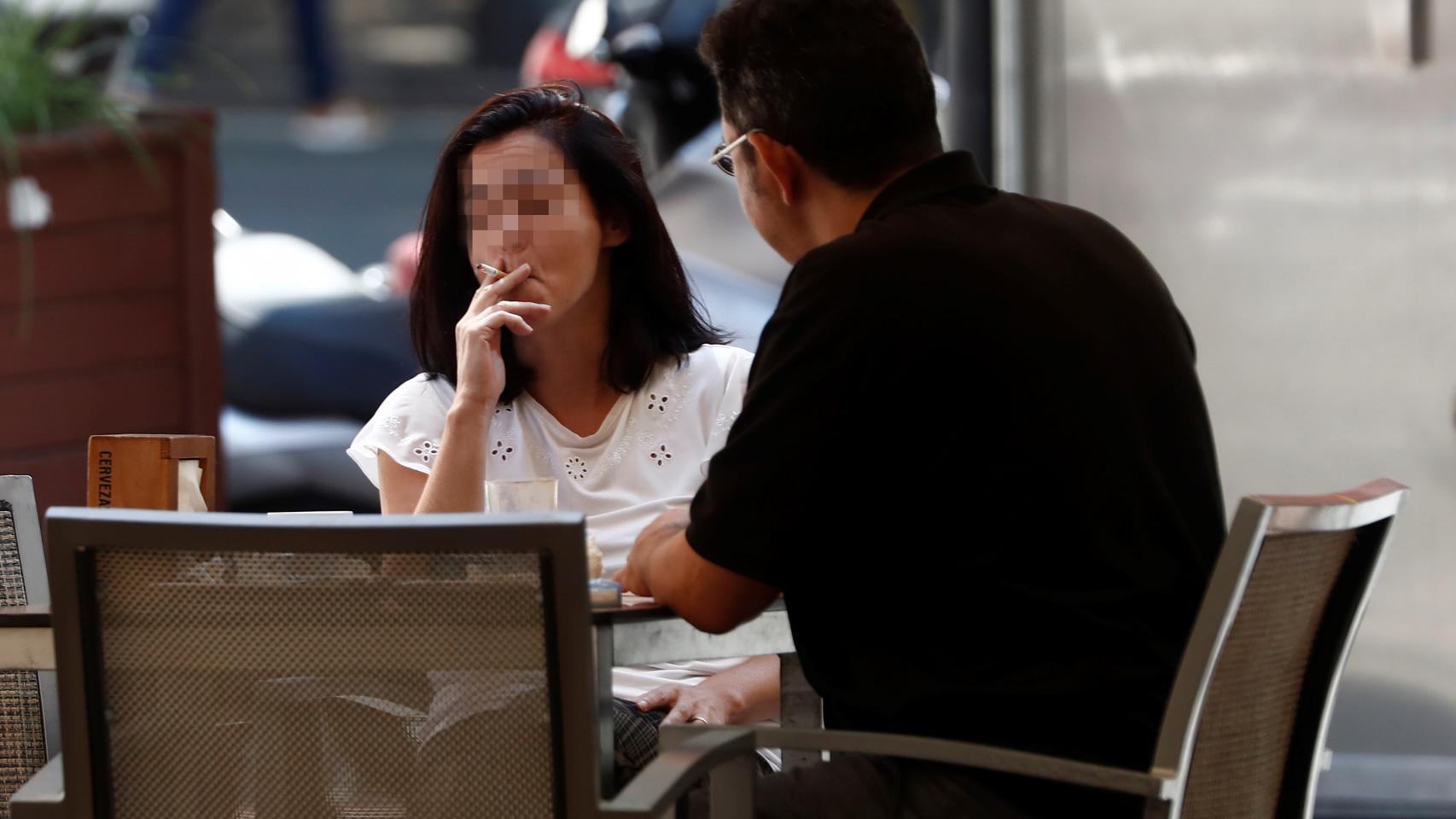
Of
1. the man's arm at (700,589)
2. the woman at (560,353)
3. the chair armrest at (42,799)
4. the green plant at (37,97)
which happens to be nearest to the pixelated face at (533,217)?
the woman at (560,353)

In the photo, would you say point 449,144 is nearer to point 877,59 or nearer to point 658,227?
point 658,227

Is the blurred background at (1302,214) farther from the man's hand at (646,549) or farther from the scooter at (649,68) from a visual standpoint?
the man's hand at (646,549)

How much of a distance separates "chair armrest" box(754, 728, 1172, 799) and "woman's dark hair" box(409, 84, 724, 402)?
73 centimetres

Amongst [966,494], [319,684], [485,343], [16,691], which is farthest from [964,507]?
[16,691]

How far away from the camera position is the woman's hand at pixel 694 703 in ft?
6.02

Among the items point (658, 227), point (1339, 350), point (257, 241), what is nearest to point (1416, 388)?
point (1339, 350)

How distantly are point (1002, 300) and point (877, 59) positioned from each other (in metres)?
0.28

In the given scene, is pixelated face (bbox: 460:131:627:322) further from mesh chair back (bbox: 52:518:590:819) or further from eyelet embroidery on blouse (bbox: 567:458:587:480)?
mesh chair back (bbox: 52:518:590:819)

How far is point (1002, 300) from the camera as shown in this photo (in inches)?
57.7

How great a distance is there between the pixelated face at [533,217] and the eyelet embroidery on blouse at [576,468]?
16 cm

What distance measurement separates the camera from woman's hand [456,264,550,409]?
1933 mm

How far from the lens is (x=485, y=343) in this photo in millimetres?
1936

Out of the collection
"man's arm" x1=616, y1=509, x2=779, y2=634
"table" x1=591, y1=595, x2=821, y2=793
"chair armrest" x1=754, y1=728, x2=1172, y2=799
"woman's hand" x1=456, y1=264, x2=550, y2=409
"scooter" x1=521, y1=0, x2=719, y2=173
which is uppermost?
"scooter" x1=521, y1=0, x2=719, y2=173

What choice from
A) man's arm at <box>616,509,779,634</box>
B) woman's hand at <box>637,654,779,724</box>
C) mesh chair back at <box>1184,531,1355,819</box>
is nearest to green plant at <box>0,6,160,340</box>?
woman's hand at <box>637,654,779,724</box>
